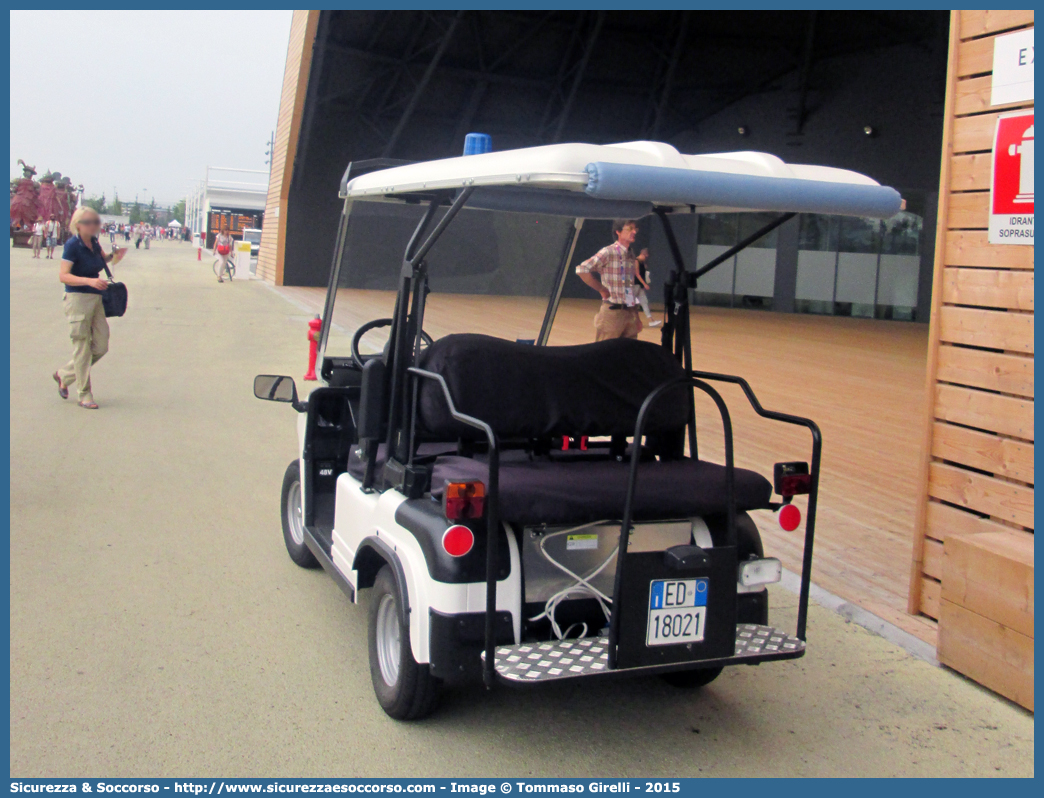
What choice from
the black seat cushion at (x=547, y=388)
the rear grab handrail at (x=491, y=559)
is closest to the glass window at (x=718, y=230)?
the black seat cushion at (x=547, y=388)

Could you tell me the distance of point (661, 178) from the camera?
9.33 feet

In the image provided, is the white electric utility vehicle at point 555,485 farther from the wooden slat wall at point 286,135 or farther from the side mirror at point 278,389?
the wooden slat wall at point 286,135

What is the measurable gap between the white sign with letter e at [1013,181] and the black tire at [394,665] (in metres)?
2.84

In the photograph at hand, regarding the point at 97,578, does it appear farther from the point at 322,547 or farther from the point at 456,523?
the point at 456,523

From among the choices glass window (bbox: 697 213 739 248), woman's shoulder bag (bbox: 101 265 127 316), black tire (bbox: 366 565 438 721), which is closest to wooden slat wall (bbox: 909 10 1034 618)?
black tire (bbox: 366 565 438 721)

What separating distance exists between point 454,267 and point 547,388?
1087 mm

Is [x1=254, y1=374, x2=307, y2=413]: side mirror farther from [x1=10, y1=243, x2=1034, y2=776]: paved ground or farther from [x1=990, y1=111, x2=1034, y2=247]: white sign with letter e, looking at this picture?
[x1=990, y1=111, x2=1034, y2=247]: white sign with letter e

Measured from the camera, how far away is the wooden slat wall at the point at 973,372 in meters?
3.89

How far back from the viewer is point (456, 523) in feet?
10.0

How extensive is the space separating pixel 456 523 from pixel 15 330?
537 inches

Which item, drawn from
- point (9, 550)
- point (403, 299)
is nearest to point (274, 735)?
point (403, 299)

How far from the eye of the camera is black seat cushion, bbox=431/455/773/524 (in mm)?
3080

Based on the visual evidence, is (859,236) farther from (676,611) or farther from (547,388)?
(676,611)

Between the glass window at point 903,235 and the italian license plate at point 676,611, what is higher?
the glass window at point 903,235
